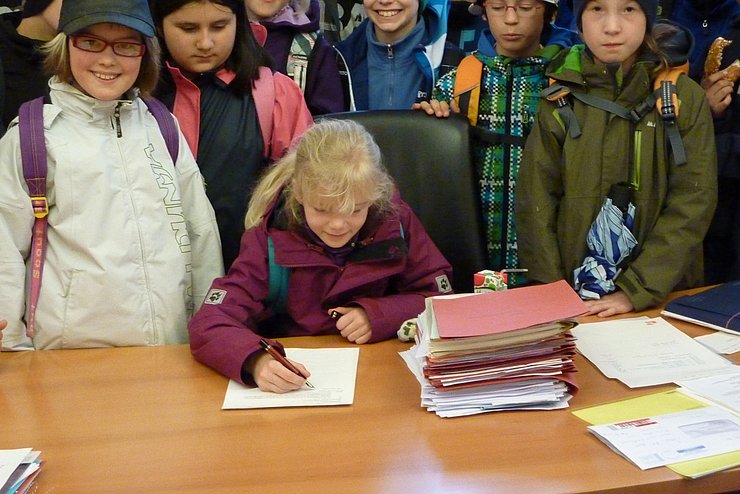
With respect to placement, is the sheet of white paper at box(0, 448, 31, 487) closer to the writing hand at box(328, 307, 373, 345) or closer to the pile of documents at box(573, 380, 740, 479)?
the writing hand at box(328, 307, 373, 345)

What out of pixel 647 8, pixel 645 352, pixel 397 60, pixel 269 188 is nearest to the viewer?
pixel 645 352

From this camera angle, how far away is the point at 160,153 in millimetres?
1975

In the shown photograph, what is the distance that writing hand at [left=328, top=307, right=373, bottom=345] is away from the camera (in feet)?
6.00

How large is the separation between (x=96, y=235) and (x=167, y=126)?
35cm

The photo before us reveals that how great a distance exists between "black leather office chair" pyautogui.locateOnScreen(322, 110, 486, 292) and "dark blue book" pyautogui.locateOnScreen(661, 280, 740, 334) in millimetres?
530

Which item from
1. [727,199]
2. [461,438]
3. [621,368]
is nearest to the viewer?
[461,438]

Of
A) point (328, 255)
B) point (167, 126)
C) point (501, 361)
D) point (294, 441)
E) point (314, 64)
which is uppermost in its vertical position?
point (314, 64)

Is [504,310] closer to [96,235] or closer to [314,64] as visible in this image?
[96,235]

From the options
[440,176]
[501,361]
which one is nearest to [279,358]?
[501,361]

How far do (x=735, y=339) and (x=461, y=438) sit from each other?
75 cm

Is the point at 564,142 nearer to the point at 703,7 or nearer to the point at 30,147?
the point at 703,7

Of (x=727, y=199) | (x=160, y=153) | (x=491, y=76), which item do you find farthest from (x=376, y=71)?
(x=727, y=199)

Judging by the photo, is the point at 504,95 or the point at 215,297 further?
the point at 504,95

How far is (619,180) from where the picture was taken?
2.14m
